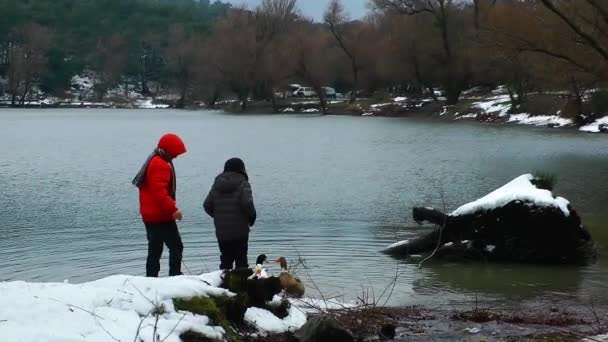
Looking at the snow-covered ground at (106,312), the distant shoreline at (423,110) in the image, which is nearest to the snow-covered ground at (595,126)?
the distant shoreline at (423,110)

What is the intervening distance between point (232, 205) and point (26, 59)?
374ft

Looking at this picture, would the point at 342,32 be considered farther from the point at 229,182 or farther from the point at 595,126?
the point at 229,182

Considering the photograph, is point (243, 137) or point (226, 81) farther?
point (226, 81)

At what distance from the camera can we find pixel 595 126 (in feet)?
154

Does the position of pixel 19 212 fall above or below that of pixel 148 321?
below

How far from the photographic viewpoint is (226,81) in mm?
87500

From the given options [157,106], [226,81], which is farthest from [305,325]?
[157,106]

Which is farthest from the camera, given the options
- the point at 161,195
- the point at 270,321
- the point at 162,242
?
the point at 162,242

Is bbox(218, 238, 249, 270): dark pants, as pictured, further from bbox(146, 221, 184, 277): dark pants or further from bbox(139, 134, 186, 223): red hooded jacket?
bbox(139, 134, 186, 223): red hooded jacket

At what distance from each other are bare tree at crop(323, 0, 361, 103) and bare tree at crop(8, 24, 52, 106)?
52.4 m

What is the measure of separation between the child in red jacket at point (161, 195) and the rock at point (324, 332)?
2.50m

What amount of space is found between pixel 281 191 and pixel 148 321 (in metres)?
15.9

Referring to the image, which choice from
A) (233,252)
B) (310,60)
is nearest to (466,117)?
(310,60)

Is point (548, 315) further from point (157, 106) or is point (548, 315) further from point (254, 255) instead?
point (157, 106)
